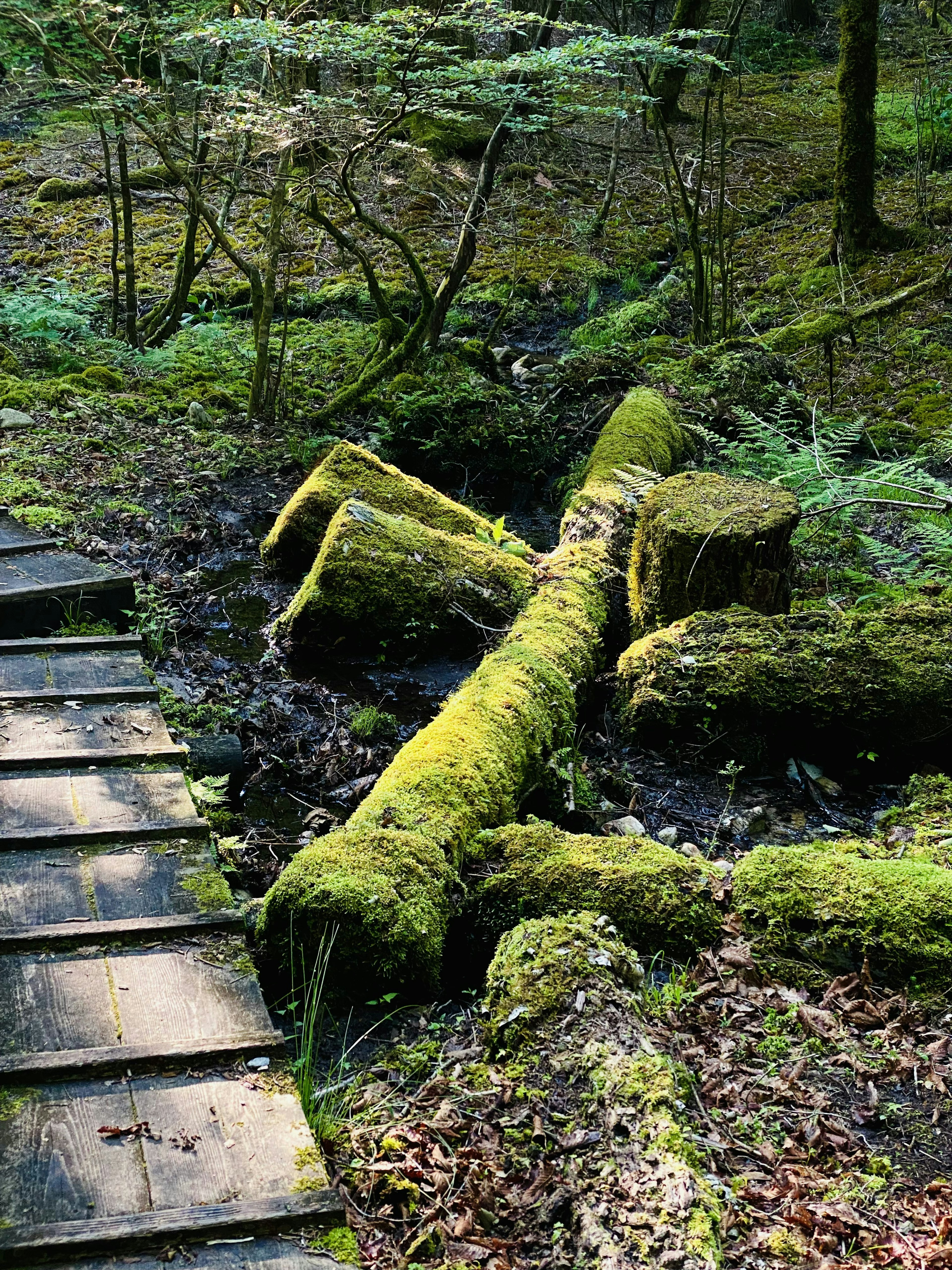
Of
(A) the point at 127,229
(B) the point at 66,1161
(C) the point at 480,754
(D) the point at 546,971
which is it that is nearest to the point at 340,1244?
(B) the point at 66,1161

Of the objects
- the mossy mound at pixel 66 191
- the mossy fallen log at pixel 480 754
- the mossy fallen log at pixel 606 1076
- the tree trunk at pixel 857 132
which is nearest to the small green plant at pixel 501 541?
the mossy fallen log at pixel 480 754

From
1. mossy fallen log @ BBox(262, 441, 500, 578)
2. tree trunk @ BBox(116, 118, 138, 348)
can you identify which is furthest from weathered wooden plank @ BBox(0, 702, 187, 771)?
tree trunk @ BBox(116, 118, 138, 348)

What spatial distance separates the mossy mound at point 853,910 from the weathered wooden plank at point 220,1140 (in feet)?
6.83

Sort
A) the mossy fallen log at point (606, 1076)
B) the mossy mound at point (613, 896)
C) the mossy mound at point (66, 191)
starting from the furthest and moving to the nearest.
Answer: the mossy mound at point (66, 191) → the mossy mound at point (613, 896) → the mossy fallen log at point (606, 1076)

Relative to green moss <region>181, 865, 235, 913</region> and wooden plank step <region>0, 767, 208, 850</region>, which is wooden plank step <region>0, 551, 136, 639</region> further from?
green moss <region>181, 865, 235, 913</region>

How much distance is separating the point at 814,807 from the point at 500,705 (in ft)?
5.77

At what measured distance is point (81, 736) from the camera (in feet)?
13.0

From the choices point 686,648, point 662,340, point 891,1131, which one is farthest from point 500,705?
point 662,340

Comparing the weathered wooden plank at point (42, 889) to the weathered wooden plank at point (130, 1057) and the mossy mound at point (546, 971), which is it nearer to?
the weathered wooden plank at point (130, 1057)

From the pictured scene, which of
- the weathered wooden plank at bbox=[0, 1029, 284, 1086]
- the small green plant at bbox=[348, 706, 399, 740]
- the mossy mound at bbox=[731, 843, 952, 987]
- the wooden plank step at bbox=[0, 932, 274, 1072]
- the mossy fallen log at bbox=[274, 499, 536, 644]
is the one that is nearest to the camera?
the weathered wooden plank at bbox=[0, 1029, 284, 1086]

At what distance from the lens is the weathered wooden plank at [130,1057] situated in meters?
2.31

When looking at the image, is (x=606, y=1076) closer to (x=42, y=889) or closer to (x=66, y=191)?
(x=42, y=889)

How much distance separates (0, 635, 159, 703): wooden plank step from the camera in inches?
168

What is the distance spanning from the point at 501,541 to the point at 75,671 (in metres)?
3.57
